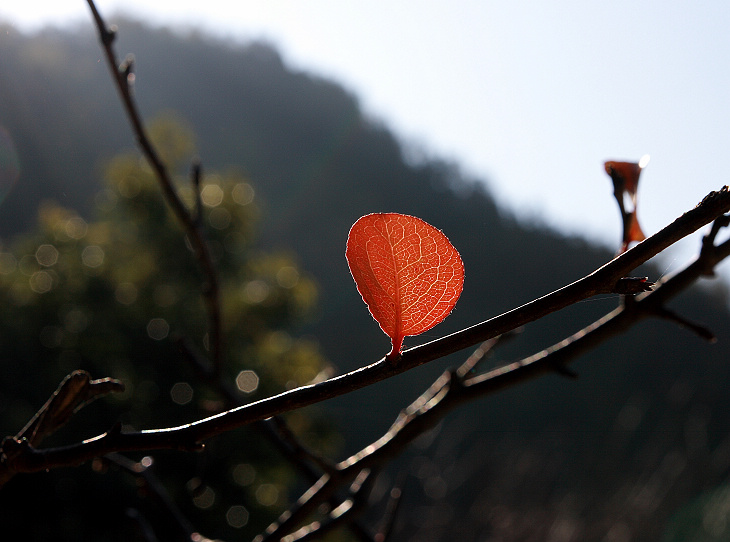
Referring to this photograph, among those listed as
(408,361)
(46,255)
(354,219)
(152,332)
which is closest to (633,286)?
(408,361)

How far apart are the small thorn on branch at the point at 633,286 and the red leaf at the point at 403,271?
0.14 ft

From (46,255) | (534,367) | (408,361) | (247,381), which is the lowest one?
(247,381)

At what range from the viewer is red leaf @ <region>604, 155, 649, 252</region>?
0.98 feet

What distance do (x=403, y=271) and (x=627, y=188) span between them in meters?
0.18

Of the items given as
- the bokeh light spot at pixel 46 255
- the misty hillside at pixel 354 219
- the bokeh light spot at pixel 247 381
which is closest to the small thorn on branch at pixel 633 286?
the misty hillside at pixel 354 219

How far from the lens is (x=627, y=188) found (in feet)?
0.99

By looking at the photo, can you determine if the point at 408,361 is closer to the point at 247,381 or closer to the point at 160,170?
the point at 160,170

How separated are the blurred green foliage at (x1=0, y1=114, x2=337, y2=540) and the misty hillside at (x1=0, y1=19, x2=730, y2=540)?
81 centimetres

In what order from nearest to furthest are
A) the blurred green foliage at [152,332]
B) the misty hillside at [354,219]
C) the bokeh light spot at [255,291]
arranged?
the blurred green foliage at [152,332] → the bokeh light spot at [255,291] → the misty hillside at [354,219]

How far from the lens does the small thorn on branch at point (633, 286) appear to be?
0.15 meters

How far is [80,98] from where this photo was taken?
347 inches

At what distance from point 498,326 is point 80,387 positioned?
0.15 meters

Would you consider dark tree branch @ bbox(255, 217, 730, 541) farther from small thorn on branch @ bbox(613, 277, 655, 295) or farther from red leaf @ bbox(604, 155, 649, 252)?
small thorn on branch @ bbox(613, 277, 655, 295)

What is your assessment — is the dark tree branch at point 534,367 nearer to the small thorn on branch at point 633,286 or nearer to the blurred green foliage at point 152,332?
the small thorn on branch at point 633,286
